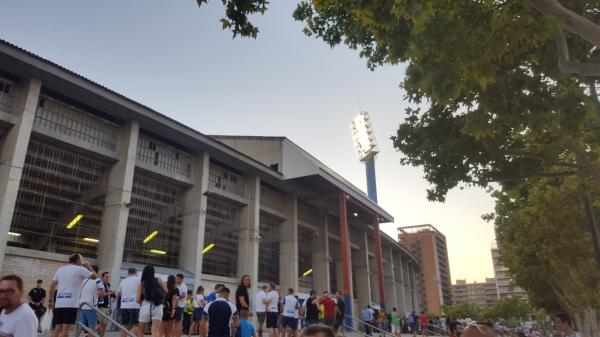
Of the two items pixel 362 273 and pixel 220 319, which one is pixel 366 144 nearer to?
pixel 362 273

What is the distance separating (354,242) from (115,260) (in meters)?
28.1

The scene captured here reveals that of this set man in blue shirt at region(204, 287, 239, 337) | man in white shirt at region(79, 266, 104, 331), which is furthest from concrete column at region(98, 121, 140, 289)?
man in blue shirt at region(204, 287, 239, 337)

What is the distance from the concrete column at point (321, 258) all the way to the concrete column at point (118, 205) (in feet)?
62.2

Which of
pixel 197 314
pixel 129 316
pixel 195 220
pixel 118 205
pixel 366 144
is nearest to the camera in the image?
pixel 129 316

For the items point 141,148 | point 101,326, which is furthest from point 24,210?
point 101,326

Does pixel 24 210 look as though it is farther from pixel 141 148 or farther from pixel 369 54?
pixel 369 54

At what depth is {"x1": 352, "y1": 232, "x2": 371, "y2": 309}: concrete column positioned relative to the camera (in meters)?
42.2

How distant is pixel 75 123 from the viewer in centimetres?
1906

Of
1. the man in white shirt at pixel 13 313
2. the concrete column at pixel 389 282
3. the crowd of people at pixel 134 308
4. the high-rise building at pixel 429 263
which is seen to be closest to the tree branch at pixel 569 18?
the crowd of people at pixel 134 308

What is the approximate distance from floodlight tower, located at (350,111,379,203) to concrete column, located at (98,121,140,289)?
46.1 meters

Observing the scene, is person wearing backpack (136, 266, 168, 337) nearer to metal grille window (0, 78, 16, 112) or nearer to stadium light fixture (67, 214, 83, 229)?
metal grille window (0, 78, 16, 112)

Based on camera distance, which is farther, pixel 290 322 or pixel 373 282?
pixel 373 282

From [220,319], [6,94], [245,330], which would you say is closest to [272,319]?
[245,330]

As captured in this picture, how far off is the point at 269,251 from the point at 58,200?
15.2 meters
